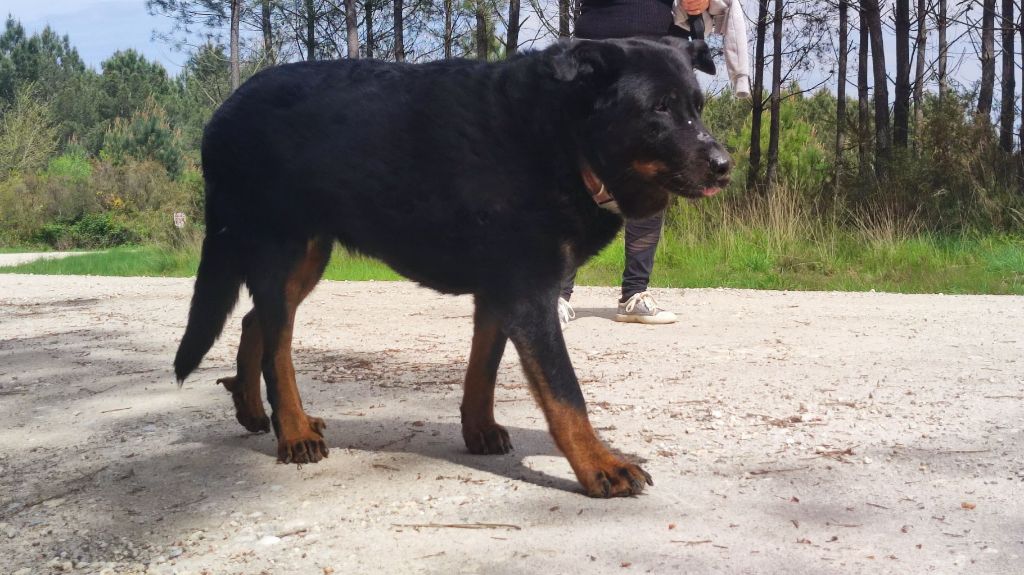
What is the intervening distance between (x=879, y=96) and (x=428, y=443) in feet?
49.6

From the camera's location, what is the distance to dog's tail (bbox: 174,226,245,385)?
3625mm

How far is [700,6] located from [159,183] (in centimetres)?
2849

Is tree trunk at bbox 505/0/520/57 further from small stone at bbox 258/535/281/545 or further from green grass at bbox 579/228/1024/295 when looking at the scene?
small stone at bbox 258/535/281/545

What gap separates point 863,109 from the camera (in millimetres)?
21047

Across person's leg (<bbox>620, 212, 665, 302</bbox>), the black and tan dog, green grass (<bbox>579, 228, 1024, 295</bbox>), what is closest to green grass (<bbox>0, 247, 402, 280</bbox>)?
green grass (<bbox>579, 228, 1024, 295</bbox>)

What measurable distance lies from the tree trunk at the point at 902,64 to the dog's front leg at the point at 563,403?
13.8 meters

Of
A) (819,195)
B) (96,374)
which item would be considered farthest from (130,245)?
(96,374)

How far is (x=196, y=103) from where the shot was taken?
53219mm

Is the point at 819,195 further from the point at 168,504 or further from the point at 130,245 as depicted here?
the point at 130,245

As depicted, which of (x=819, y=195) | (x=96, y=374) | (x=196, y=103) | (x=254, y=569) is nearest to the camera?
(x=254, y=569)

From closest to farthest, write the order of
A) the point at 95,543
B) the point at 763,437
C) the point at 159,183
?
the point at 95,543
the point at 763,437
the point at 159,183

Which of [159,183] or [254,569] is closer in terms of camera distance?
[254,569]

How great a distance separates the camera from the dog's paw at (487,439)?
133 inches

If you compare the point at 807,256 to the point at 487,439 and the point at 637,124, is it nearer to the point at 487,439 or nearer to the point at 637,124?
the point at 487,439
